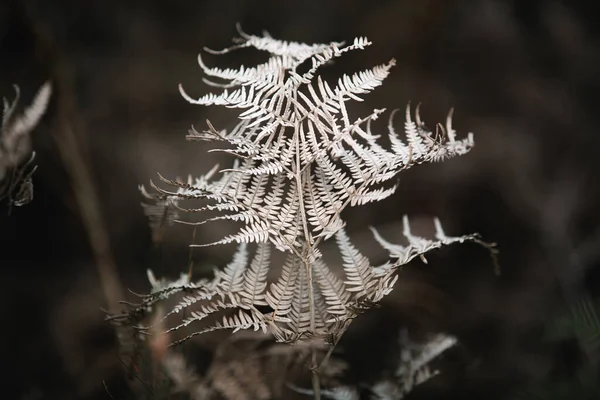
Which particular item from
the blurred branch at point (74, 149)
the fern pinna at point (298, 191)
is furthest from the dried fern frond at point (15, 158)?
the blurred branch at point (74, 149)

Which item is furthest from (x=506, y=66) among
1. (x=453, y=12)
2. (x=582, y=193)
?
(x=582, y=193)

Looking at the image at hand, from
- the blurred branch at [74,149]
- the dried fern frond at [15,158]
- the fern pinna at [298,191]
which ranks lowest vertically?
the fern pinna at [298,191]

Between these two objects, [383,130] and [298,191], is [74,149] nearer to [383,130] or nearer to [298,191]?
[383,130]

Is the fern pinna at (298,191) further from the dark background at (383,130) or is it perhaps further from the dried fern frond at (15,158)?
the dark background at (383,130)

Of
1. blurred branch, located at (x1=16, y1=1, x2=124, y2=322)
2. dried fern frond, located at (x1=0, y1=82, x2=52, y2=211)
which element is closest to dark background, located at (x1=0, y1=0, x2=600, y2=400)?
blurred branch, located at (x1=16, y1=1, x2=124, y2=322)

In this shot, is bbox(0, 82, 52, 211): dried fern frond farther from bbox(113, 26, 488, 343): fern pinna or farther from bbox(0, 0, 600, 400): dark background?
Result: bbox(0, 0, 600, 400): dark background

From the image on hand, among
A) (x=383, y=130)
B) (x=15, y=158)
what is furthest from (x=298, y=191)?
(x=383, y=130)

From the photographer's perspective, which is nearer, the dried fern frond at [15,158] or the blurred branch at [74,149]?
the dried fern frond at [15,158]

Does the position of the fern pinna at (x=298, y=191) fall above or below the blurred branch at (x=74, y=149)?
below
